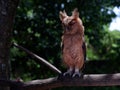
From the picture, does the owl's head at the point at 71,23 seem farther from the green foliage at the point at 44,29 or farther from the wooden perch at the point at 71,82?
the green foliage at the point at 44,29

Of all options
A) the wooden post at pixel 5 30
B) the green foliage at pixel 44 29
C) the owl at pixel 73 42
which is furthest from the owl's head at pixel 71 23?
the green foliage at pixel 44 29

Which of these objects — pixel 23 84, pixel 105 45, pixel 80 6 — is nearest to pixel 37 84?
pixel 23 84

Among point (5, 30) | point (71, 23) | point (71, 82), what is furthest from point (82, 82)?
point (5, 30)

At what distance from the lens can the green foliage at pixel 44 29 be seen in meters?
7.04

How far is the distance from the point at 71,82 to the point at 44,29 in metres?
3.72

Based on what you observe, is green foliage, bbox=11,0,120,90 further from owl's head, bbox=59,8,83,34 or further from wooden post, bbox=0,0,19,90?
owl's head, bbox=59,8,83,34

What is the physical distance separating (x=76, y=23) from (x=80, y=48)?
0.24m

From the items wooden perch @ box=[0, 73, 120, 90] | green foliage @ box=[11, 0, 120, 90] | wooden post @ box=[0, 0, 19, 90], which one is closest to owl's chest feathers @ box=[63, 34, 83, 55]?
wooden perch @ box=[0, 73, 120, 90]

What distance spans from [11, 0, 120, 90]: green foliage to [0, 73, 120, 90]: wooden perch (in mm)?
2891

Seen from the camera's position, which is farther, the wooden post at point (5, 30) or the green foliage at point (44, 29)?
the green foliage at point (44, 29)

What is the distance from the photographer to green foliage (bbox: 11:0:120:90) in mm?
7035

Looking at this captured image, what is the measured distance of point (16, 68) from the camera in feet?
25.1

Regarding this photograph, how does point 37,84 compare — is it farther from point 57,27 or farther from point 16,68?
point 16,68

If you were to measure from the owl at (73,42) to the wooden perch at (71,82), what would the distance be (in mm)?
74
